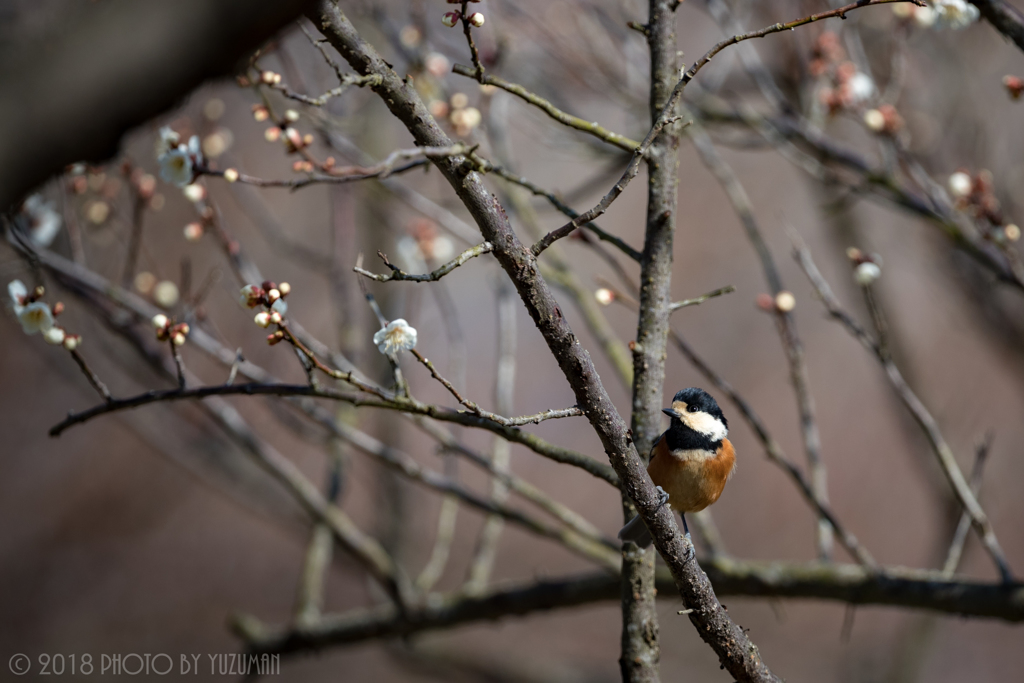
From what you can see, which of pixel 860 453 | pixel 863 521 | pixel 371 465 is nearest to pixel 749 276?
pixel 860 453

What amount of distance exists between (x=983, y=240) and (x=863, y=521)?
546 cm

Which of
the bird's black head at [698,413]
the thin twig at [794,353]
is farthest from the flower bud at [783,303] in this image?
the bird's black head at [698,413]

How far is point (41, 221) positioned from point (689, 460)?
2112 mm

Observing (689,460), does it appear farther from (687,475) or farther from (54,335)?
(54,335)

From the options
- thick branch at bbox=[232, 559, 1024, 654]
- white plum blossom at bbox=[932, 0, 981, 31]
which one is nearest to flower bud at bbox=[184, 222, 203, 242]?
thick branch at bbox=[232, 559, 1024, 654]

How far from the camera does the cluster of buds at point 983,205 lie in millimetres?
1919

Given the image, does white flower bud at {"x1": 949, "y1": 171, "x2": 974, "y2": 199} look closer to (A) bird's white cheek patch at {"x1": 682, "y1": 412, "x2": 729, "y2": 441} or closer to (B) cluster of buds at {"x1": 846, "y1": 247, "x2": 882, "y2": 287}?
(B) cluster of buds at {"x1": 846, "y1": 247, "x2": 882, "y2": 287}

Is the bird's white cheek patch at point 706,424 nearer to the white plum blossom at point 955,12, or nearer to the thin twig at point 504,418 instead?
the thin twig at point 504,418

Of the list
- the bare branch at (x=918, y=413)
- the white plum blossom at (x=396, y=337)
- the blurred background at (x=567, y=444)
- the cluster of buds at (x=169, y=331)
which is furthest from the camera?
the blurred background at (x=567, y=444)

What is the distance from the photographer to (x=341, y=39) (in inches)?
44.1

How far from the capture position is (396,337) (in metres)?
1.24

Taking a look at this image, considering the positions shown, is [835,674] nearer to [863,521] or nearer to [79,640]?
[863,521]

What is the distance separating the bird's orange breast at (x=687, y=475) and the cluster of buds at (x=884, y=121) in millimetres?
1448

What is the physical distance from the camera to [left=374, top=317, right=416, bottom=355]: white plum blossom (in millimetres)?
1227
